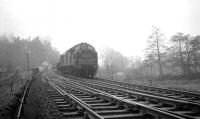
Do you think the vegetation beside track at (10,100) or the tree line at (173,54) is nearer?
the vegetation beside track at (10,100)

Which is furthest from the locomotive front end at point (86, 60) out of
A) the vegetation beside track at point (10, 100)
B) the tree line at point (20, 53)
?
the tree line at point (20, 53)

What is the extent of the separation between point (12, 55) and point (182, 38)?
65622 mm

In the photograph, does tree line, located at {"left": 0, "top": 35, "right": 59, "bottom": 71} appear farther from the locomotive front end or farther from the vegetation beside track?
the vegetation beside track

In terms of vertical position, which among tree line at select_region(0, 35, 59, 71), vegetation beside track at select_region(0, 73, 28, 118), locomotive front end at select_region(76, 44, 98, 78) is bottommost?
vegetation beside track at select_region(0, 73, 28, 118)

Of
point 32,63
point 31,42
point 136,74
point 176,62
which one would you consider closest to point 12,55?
point 32,63

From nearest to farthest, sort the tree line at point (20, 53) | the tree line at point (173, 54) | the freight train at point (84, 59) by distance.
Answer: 1. the freight train at point (84, 59)
2. the tree line at point (173, 54)
3. the tree line at point (20, 53)

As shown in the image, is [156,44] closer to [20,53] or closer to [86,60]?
[86,60]

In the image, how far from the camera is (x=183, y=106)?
6465mm

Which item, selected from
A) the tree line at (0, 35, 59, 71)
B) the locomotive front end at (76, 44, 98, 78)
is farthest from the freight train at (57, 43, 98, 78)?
the tree line at (0, 35, 59, 71)

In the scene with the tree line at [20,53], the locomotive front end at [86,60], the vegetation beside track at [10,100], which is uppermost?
the tree line at [20,53]

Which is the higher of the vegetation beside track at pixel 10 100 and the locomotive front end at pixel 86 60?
the locomotive front end at pixel 86 60

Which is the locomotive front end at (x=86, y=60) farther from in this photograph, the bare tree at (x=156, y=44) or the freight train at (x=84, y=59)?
the bare tree at (x=156, y=44)

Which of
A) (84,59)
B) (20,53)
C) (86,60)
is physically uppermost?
(20,53)

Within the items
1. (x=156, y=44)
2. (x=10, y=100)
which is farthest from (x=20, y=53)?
(x=10, y=100)
